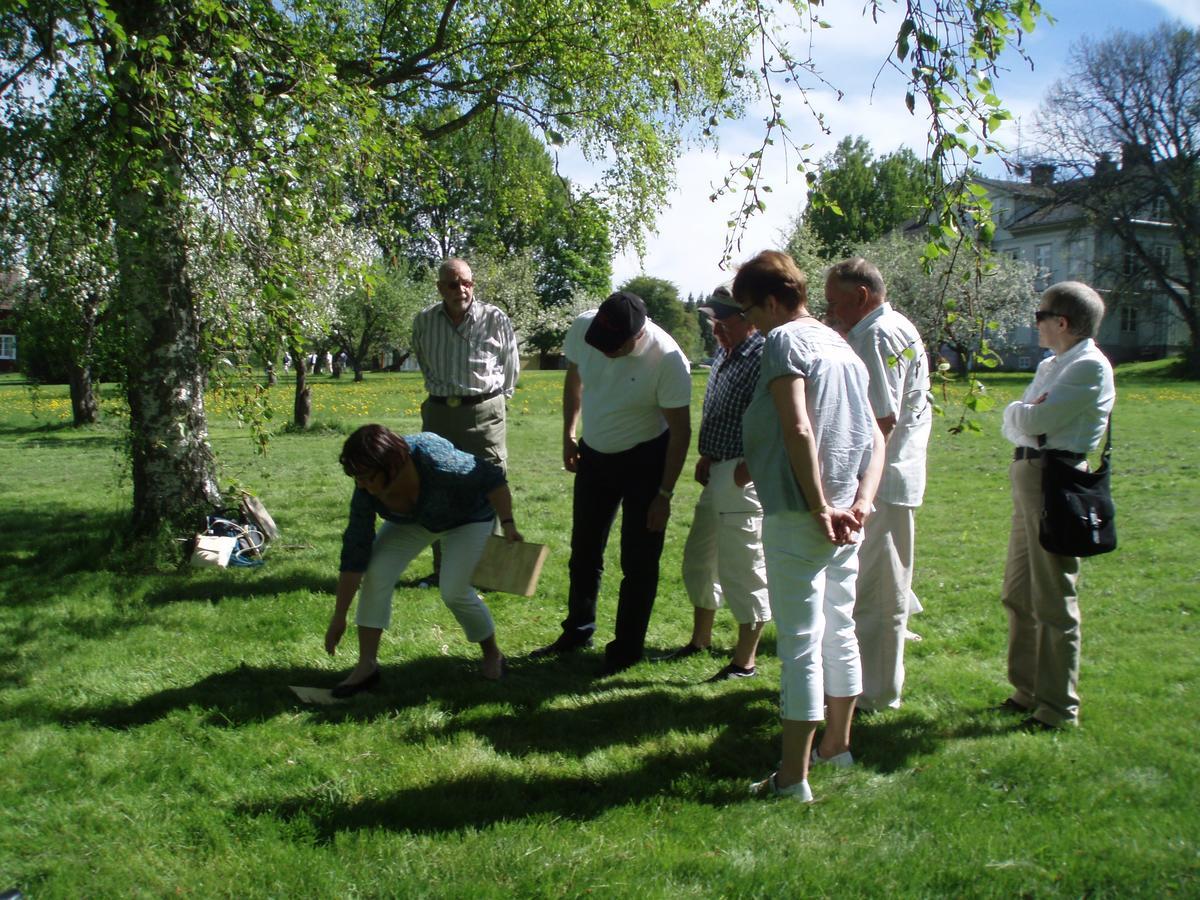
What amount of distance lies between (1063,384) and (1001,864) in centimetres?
204

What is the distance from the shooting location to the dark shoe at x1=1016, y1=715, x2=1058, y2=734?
4.25 meters

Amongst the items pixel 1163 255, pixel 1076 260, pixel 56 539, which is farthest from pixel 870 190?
pixel 56 539

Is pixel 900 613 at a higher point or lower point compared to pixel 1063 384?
lower

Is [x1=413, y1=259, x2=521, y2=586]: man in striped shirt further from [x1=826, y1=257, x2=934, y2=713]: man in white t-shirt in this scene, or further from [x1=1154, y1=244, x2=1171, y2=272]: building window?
[x1=1154, y1=244, x2=1171, y2=272]: building window

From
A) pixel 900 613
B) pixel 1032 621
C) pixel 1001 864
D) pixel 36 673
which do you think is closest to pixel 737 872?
pixel 1001 864

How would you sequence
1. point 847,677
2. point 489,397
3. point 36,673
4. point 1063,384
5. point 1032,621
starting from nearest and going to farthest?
point 847,677 → point 1063,384 → point 1032,621 → point 36,673 → point 489,397

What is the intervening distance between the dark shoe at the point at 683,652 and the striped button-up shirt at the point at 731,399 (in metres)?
1.21

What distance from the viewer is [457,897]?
2953mm

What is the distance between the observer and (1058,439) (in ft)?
13.7

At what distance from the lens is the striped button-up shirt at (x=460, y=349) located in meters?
6.52

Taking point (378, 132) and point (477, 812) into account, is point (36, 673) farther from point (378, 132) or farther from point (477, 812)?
point (378, 132)

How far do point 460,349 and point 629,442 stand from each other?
1.89 meters

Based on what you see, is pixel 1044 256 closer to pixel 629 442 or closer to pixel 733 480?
pixel 629 442

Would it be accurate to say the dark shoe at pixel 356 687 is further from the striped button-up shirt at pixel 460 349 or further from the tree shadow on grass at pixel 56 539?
the tree shadow on grass at pixel 56 539
